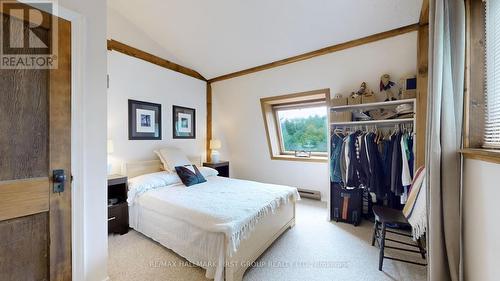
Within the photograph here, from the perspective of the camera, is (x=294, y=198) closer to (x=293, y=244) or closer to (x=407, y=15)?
(x=293, y=244)

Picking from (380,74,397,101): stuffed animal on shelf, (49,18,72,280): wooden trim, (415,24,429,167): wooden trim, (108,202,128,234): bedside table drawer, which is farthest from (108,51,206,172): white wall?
(415,24,429,167): wooden trim

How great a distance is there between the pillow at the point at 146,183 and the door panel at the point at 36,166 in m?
1.16

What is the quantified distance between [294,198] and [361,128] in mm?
1429

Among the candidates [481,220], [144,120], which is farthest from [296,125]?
[481,220]

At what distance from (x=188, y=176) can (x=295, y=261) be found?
1750mm

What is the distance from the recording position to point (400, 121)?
2.58 meters

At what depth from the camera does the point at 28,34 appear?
121 centimetres

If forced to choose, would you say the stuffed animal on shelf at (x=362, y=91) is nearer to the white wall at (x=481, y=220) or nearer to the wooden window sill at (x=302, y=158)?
the wooden window sill at (x=302, y=158)

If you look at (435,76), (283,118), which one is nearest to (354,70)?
(283,118)

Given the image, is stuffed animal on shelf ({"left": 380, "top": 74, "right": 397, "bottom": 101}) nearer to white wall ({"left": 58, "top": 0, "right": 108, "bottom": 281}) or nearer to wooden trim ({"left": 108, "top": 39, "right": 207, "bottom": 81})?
white wall ({"left": 58, "top": 0, "right": 108, "bottom": 281})

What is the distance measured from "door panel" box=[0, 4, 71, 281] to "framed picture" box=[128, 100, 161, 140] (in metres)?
1.93

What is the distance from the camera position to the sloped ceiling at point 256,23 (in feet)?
7.66

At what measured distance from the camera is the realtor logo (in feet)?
3.74

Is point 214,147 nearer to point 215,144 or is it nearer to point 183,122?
point 215,144
